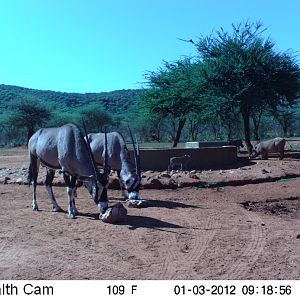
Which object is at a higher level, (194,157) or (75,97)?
(75,97)

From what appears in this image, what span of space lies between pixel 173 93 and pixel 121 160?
58.9 ft

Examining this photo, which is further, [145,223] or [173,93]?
[173,93]

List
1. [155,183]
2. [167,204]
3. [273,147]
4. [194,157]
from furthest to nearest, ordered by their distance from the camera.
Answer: [273,147], [194,157], [155,183], [167,204]

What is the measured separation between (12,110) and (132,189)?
55.1 m

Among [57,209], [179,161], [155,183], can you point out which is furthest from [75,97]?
[57,209]

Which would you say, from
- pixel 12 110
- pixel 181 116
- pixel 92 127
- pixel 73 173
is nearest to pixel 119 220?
pixel 73 173

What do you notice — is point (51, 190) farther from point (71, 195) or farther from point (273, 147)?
point (273, 147)

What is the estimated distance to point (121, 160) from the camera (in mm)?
11852

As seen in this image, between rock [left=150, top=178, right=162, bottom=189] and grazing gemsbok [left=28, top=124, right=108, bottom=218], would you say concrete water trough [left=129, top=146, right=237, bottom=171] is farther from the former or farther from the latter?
grazing gemsbok [left=28, top=124, right=108, bottom=218]

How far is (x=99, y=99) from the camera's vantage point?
92.9 meters

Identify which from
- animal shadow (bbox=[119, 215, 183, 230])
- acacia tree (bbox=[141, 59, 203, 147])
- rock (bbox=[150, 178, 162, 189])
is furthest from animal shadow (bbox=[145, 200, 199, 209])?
acacia tree (bbox=[141, 59, 203, 147])

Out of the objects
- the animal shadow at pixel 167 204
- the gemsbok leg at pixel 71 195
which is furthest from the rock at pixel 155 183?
the gemsbok leg at pixel 71 195

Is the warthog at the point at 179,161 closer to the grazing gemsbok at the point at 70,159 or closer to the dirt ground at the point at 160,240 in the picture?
the dirt ground at the point at 160,240

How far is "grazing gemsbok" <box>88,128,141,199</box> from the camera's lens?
11188 mm
